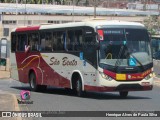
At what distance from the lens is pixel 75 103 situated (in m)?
19.7

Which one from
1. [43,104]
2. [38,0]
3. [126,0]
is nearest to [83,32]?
[43,104]

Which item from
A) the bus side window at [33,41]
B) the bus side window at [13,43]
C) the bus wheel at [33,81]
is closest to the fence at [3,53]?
the bus side window at [13,43]

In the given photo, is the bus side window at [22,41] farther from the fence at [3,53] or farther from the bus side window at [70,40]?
the fence at [3,53]

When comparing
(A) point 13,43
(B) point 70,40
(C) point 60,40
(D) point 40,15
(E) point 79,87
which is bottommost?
(D) point 40,15

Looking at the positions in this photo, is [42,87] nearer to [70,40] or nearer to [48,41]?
[48,41]

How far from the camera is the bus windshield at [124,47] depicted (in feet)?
70.1

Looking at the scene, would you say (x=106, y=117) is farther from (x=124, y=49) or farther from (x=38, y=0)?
(x=38, y=0)

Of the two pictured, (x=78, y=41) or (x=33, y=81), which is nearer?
(x=78, y=41)

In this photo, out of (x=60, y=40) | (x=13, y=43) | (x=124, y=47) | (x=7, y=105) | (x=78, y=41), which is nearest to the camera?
(x=7, y=105)

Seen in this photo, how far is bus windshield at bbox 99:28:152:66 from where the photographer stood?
70.1 feet

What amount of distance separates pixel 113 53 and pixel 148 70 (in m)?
1.59

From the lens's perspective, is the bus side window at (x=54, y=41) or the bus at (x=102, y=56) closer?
the bus at (x=102, y=56)

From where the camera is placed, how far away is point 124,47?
846 inches

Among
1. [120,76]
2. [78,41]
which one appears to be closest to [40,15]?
[78,41]
